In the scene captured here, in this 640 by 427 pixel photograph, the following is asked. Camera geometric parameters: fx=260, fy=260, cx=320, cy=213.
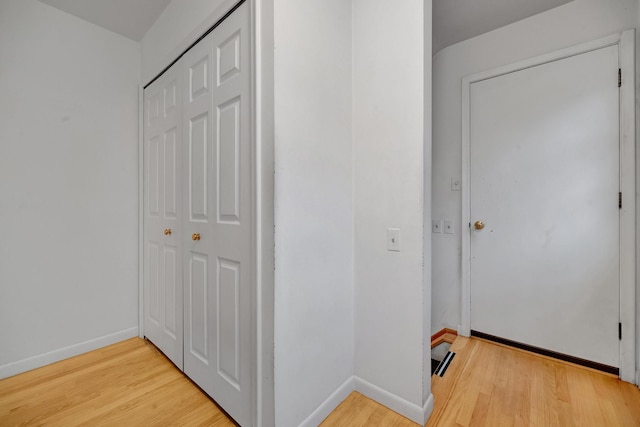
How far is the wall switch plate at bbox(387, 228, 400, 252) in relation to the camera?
136cm

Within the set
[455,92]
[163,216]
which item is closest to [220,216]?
[163,216]

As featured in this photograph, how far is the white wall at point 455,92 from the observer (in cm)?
184

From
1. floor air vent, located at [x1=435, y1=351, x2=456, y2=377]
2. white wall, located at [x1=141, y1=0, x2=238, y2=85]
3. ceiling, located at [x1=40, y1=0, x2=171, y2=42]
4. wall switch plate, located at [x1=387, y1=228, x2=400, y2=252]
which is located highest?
ceiling, located at [x1=40, y1=0, x2=171, y2=42]

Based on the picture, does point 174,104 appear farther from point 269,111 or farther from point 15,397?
point 15,397

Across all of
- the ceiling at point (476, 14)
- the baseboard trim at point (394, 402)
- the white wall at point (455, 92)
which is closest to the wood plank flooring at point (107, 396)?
the baseboard trim at point (394, 402)

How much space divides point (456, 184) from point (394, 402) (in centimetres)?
174

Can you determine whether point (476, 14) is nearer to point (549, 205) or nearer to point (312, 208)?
point (549, 205)

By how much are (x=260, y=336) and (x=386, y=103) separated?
1.29 metres

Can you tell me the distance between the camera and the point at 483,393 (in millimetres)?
1483

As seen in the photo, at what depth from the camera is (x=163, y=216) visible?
74.3 inches

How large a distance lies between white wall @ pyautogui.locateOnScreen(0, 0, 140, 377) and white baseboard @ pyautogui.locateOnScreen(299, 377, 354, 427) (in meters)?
1.76

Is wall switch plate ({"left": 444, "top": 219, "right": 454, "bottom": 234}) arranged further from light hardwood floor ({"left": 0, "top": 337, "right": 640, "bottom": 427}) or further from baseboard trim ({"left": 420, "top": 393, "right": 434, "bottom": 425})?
baseboard trim ({"left": 420, "top": 393, "right": 434, "bottom": 425})

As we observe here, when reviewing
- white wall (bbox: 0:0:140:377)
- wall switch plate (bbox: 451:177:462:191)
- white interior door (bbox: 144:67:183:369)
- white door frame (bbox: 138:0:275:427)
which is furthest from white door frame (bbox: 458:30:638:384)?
white wall (bbox: 0:0:140:377)

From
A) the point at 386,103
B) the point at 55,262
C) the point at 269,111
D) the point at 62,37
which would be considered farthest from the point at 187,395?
the point at 62,37
